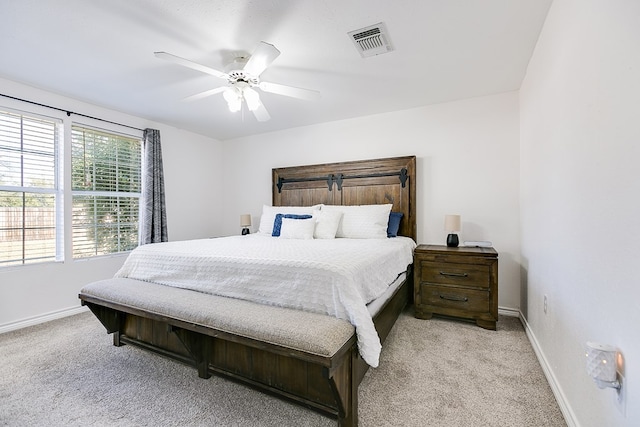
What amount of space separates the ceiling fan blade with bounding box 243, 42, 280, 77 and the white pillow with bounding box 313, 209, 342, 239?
5.60 ft

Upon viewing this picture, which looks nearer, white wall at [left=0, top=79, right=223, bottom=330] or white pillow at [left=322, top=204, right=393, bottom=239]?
white wall at [left=0, top=79, right=223, bottom=330]

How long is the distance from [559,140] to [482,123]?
5.48 feet

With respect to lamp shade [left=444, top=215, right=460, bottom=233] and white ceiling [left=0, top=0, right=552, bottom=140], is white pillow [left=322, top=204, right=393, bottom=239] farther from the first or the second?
white ceiling [left=0, top=0, right=552, bottom=140]

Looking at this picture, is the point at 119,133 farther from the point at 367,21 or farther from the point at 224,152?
the point at 367,21

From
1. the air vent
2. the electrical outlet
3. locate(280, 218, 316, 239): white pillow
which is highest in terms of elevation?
the air vent

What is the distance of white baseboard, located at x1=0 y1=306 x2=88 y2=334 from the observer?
8.91 ft

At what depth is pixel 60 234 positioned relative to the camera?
3.16 metres

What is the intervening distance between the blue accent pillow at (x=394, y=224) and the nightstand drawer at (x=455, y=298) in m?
0.72

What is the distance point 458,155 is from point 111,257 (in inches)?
176

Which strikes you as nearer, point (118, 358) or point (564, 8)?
point (564, 8)

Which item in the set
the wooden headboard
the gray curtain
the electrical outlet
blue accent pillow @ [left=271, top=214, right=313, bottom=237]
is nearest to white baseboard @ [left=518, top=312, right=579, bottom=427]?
the electrical outlet

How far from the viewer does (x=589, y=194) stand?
1258 millimetres

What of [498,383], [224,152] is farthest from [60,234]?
[498,383]

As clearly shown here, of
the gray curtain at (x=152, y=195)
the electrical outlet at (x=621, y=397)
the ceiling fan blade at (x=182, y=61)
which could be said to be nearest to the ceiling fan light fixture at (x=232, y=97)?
the ceiling fan blade at (x=182, y=61)
